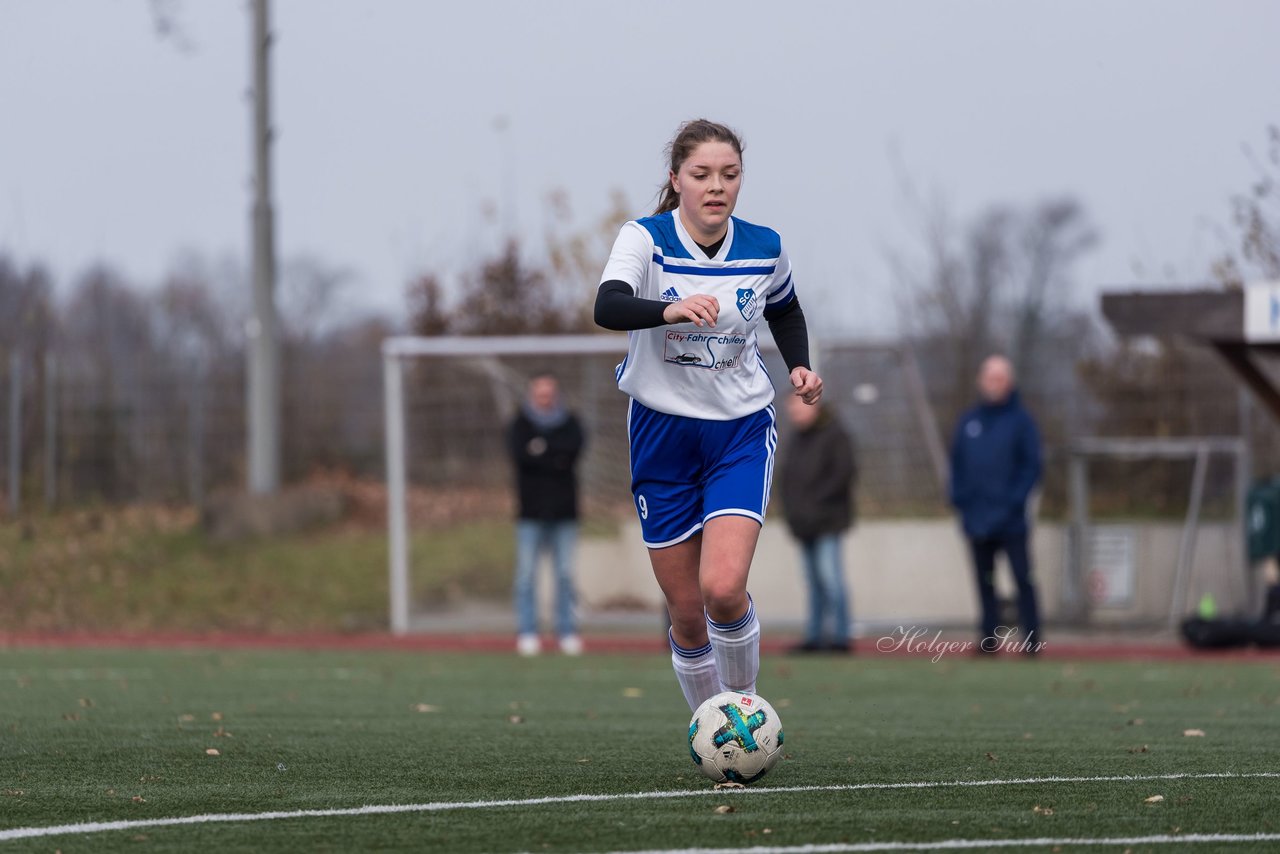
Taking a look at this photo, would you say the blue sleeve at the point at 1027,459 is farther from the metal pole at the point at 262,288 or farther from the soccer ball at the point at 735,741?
the metal pole at the point at 262,288

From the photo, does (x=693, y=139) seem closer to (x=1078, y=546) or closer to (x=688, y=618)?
(x=688, y=618)

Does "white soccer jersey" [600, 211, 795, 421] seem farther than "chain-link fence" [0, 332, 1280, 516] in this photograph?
No

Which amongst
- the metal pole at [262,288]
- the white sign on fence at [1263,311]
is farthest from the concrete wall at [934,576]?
the metal pole at [262,288]

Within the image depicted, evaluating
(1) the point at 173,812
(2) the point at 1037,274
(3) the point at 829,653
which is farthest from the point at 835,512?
(2) the point at 1037,274

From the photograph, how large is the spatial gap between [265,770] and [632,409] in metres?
1.66

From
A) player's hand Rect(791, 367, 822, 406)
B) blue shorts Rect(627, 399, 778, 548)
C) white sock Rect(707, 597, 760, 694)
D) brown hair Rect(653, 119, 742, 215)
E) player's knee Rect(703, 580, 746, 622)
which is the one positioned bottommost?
white sock Rect(707, 597, 760, 694)

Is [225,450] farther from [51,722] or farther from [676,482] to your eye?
[676,482]

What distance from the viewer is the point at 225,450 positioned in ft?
74.7

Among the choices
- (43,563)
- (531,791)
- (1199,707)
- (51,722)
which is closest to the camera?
(531,791)

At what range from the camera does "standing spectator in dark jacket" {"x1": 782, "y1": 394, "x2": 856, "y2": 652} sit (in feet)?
46.5

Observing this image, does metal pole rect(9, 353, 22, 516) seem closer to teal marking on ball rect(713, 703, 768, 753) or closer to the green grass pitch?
the green grass pitch

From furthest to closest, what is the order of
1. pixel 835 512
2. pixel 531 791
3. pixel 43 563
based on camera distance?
pixel 43 563
pixel 835 512
pixel 531 791

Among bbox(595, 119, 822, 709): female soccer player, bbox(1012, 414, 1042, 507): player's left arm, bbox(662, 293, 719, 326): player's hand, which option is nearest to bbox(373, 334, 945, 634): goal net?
bbox(1012, 414, 1042, 507): player's left arm

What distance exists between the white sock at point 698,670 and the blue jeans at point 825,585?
8.00m
